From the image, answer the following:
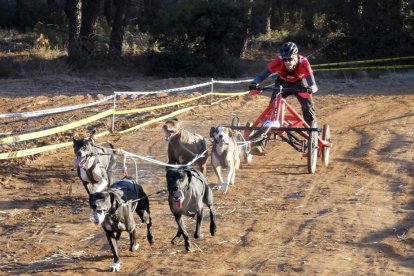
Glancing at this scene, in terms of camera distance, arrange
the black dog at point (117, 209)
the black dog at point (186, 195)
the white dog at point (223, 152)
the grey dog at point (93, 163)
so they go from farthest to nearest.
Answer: the white dog at point (223, 152), the grey dog at point (93, 163), the black dog at point (186, 195), the black dog at point (117, 209)

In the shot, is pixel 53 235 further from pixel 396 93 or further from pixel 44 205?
pixel 396 93

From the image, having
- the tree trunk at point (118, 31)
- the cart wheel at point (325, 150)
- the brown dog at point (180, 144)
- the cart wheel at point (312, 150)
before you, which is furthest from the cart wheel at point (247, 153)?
the tree trunk at point (118, 31)

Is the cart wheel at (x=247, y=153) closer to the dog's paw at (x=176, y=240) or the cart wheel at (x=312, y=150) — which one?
the cart wheel at (x=312, y=150)

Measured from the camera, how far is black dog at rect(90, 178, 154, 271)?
8.28 meters

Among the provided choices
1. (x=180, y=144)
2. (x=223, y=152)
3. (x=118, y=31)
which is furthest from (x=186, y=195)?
(x=118, y=31)

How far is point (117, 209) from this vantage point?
856 centimetres

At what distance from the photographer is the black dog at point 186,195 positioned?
8695mm

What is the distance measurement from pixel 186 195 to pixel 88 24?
853 inches

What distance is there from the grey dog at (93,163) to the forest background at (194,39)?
56.0ft

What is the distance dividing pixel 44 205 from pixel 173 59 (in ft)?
56.0

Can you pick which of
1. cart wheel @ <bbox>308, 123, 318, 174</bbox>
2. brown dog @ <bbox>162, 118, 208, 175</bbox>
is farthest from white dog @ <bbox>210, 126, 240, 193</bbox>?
cart wheel @ <bbox>308, 123, 318, 174</bbox>

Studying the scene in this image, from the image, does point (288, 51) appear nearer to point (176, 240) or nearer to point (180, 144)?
point (180, 144)

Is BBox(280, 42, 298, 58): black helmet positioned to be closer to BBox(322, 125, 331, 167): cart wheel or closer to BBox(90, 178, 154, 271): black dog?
BBox(322, 125, 331, 167): cart wheel

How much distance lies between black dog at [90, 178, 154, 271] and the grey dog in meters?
1.47
